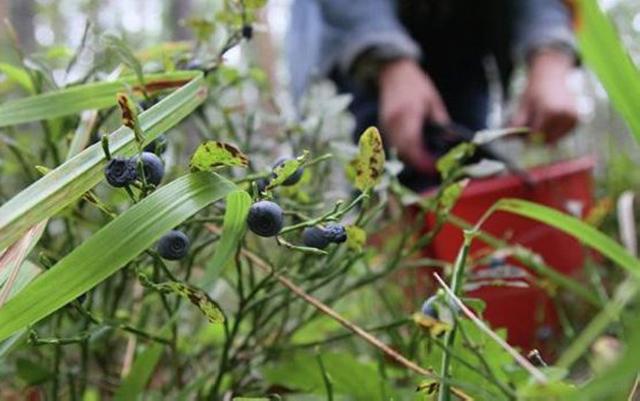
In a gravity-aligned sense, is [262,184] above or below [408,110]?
above

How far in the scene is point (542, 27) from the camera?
1.72m

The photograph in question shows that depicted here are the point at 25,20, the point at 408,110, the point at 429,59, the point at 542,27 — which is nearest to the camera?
the point at 408,110

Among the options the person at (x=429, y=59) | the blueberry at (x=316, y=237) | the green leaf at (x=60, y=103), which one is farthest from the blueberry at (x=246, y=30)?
the person at (x=429, y=59)

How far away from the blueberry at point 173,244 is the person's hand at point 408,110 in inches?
41.1

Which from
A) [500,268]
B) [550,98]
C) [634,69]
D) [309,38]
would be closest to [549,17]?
[550,98]

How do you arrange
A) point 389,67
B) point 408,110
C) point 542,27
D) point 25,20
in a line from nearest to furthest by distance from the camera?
point 408,110
point 389,67
point 542,27
point 25,20

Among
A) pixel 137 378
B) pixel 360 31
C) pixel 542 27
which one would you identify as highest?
pixel 137 378

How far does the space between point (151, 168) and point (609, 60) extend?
0.72 ft

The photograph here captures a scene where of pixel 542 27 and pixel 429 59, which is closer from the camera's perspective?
pixel 542 27

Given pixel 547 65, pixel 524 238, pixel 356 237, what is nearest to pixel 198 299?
pixel 356 237

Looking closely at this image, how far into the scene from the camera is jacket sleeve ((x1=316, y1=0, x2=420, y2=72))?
1586 mm

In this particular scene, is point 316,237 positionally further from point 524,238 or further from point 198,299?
point 524,238

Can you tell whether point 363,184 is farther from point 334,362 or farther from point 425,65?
point 425,65

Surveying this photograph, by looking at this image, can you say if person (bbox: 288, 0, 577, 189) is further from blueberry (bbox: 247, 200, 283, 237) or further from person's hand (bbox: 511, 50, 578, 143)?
blueberry (bbox: 247, 200, 283, 237)
